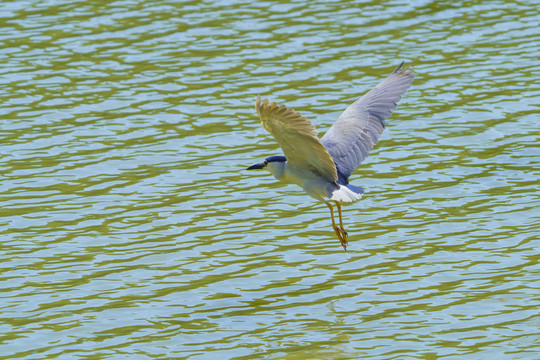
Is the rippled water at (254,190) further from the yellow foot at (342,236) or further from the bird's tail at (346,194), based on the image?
the bird's tail at (346,194)

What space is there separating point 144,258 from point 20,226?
1.60 metres

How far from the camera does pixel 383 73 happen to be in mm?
14945

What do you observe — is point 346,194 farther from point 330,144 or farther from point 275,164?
point 330,144

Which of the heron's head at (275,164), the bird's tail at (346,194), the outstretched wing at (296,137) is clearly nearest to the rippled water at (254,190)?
the bird's tail at (346,194)

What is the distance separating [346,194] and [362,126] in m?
1.42

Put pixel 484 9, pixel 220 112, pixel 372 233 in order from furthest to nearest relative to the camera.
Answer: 1. pixel 484 9
2. pixel 220 112
3. pixel 372 233

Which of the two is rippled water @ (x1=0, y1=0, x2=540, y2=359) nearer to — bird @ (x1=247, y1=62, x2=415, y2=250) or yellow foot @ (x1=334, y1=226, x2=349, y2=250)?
yellow foot @ (x1=334, y1=226, x2=349, y2=250)

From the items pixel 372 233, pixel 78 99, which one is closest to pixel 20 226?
pixel 372 233

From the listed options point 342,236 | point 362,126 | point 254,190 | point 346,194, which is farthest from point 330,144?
point 254,190

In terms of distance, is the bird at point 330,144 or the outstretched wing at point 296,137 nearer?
the outstretched wing at point 296,137

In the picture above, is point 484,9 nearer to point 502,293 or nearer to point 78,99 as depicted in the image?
point 78,99

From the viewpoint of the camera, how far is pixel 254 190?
11367 millimetres

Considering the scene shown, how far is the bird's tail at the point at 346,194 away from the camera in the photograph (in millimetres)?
8442

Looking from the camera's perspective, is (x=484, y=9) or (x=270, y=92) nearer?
(x=270, y=92)
